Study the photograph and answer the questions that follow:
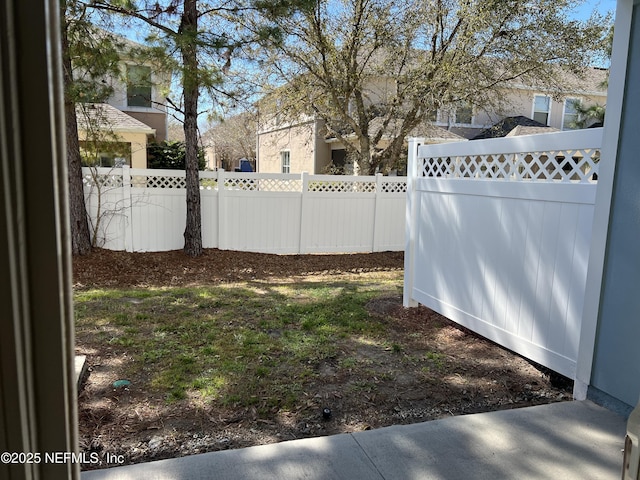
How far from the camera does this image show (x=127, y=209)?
8.42m

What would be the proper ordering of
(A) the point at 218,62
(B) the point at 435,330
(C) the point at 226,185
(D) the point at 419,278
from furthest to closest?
1. (C) the point at 226,185
2. (A) the point at 218,62
3. (D) the point at 419,278
4. (B) the point at 435,330

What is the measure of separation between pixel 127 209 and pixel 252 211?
7.34 feet

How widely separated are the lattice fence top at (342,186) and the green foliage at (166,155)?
6471mm

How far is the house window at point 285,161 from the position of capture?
2107 cm

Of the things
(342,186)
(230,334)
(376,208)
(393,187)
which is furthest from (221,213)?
(230,334)

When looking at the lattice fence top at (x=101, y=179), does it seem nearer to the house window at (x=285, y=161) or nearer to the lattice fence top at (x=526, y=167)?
the lattice fence top at (x=526, y=167)

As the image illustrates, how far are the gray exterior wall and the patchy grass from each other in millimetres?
1622

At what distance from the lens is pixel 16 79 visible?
71 cm

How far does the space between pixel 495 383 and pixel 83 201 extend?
6961mm

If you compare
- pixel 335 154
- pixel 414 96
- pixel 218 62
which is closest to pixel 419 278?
pixel 218 62

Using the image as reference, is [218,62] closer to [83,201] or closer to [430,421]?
[83,201]

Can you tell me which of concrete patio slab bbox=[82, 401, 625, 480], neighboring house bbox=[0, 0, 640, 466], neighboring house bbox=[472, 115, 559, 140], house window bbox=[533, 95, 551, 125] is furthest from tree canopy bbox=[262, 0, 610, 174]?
neighboring house bbox=[0, 0, 640, 466]

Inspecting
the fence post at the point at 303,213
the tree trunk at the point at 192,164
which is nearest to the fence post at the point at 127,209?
the tree trunk at the point at 192,164

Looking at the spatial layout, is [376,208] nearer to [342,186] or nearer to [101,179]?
[342,186]
